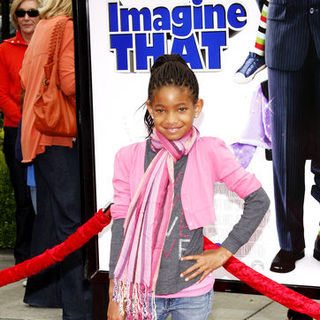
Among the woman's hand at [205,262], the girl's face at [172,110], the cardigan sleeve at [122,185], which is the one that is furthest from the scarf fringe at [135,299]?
the girl's face at [172,110]

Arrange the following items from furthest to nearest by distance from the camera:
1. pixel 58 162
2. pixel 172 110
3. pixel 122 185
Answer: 1. pixel 58 162
2. pixel 122 185
3. pixel 172 110

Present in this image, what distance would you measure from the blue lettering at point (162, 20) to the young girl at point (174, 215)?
0.61 m

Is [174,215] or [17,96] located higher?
[17,96]

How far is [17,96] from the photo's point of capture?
20.9 ft

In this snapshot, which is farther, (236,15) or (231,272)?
(236,15)

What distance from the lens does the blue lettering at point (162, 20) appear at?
374cm

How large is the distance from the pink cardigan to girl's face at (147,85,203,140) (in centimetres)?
14

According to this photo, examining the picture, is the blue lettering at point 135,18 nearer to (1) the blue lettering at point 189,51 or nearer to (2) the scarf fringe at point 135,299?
(1) the blue lettering at point 189,51

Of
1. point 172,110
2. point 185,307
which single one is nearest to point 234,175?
point 172,110

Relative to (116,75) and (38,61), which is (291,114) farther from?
(38,61)

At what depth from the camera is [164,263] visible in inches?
123

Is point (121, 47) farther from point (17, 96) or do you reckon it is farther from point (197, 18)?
point (17, 96)

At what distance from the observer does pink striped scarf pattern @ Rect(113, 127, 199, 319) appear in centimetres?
311

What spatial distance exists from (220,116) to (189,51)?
14.7 inches
